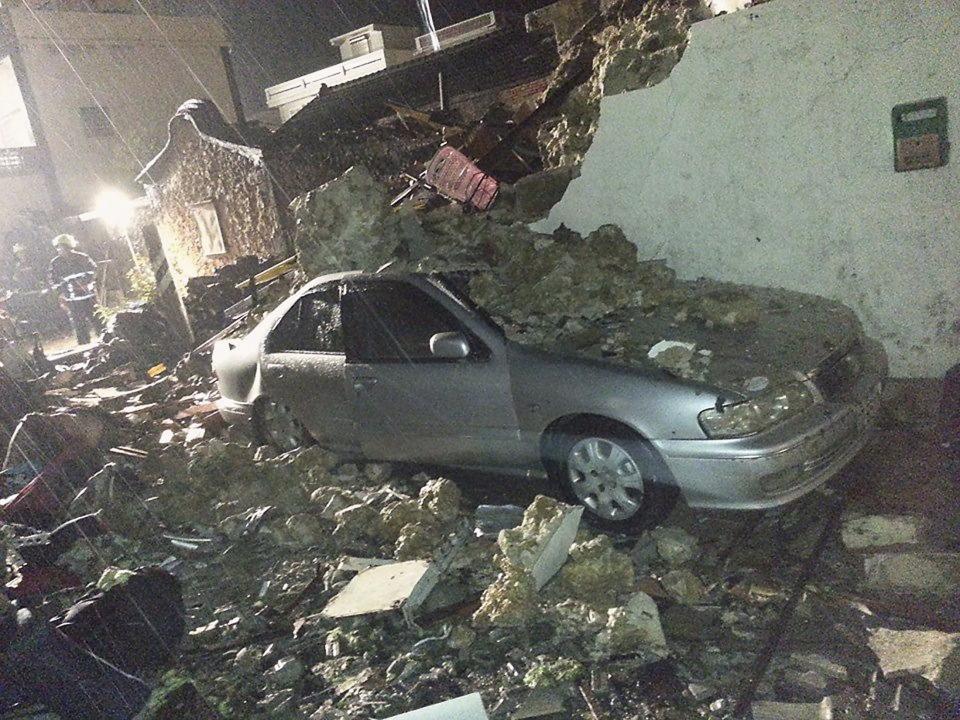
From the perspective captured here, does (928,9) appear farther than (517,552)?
Yes

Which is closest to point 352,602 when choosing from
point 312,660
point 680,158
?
point 312,660

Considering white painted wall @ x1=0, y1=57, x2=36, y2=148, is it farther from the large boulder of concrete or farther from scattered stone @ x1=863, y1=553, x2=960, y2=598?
scattered stone @ x1=863, y1=553, x2=960, y2=598

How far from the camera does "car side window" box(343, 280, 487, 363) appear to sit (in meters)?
4.33

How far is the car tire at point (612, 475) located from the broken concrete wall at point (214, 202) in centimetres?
786

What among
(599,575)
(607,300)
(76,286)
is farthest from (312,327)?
(76,286)

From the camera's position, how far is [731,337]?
3.92 metres

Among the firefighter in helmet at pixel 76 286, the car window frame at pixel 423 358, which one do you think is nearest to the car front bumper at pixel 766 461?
the car window frame at pixel 423 358

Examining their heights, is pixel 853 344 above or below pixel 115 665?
above

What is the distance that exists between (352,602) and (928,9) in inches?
202

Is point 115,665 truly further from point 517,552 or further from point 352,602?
point 517,552

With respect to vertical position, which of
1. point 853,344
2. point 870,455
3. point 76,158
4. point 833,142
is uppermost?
point 76,158

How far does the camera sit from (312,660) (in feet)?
10.8

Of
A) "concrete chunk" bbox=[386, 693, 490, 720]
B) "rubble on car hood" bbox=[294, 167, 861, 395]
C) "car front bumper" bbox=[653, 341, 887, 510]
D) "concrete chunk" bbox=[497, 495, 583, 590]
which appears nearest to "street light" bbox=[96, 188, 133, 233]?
"rubble on car hood" bbox=[294, 167, 861, 395]

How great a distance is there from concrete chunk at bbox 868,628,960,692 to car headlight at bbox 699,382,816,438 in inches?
40.1
